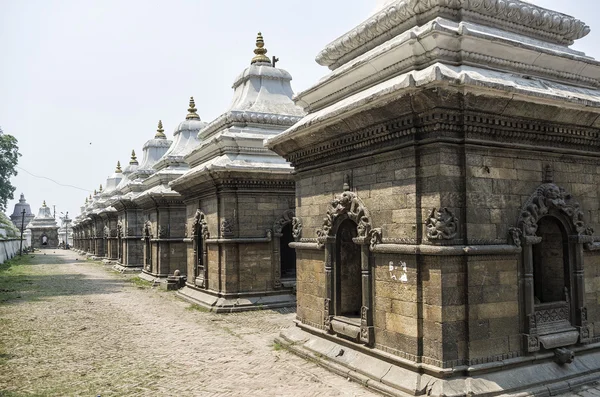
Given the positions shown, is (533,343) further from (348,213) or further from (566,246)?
(348,213)

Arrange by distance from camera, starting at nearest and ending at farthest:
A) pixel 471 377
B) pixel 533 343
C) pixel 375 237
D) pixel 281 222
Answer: pixel 471 377, pixel 533 343, pixel 375 237, pixel 281 222

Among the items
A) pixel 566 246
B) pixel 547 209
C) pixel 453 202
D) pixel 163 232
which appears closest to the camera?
pixel 453 202

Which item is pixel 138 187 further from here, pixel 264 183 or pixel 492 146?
pixel 492 146

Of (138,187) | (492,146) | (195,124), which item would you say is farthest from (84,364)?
(138,187)

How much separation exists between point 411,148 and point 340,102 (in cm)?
215

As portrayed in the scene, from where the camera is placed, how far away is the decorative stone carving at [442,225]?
264 inches

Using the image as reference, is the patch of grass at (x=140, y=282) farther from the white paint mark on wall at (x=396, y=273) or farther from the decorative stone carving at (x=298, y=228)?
the white paint mark on wall at (x=396, y=273)

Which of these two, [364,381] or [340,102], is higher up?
[340,102]

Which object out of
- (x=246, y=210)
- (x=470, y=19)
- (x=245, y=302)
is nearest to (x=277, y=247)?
(x=246, y=210)

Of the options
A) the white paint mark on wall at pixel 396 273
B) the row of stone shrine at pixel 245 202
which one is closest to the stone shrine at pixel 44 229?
the row of stone shrine at pixel 245 202

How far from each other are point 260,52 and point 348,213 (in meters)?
10.4

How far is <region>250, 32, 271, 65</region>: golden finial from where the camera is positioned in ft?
55.8

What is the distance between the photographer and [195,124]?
23.6 meters

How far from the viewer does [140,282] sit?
23.5 meters
